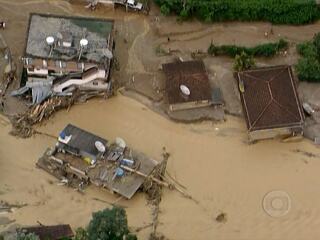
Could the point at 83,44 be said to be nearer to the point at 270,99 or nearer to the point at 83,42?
the point at 83,42

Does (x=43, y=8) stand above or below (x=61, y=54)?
above

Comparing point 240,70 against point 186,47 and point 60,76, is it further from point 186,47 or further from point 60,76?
point 60,76

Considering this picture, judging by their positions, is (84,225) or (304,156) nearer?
→ (84,225)

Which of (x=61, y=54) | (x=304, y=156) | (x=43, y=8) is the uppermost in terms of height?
(x=43, y=8)

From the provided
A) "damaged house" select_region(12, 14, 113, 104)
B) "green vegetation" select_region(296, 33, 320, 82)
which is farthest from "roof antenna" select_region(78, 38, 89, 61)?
"green vegetation" select_region(296, 33, 320, 82)

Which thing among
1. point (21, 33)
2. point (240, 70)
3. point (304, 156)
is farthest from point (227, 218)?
point (21, 33)

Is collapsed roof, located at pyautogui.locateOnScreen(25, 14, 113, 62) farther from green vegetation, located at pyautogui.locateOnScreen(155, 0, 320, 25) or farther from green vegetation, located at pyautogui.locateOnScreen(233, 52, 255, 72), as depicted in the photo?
green vegetation, located at pyautogui.locateOnScreen(233, 52, 255, 72)

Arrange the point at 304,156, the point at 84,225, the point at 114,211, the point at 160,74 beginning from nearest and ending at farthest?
the point at 114,211
the point at 84,225
the point at 304,156
the point at 160,74
